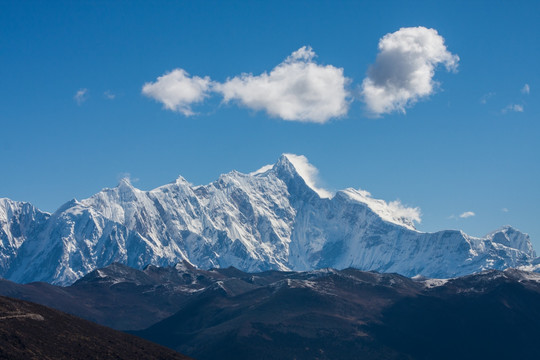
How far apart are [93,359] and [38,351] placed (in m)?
14.6

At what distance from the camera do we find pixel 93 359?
650 ft

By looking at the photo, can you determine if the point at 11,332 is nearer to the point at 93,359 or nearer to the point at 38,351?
the point at 38,351

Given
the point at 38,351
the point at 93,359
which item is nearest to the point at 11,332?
the point at 38,351

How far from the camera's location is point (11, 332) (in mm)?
193375

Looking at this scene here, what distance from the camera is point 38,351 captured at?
190 meters

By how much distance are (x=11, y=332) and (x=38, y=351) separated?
30.1ft

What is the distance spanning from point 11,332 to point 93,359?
2121 centimetres
